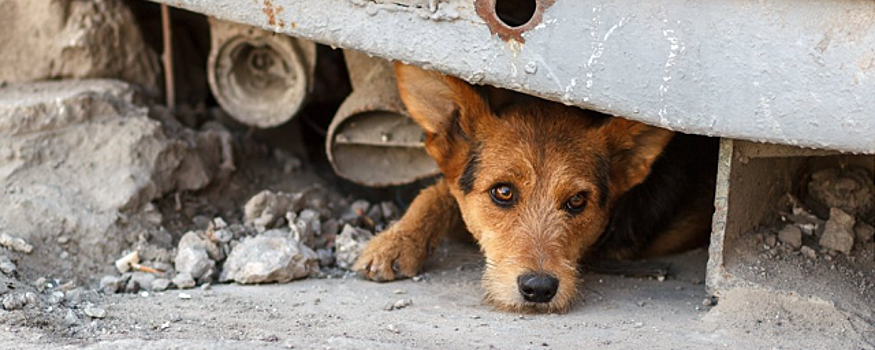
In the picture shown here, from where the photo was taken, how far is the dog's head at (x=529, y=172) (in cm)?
433

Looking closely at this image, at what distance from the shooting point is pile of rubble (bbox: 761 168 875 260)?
4.46 m

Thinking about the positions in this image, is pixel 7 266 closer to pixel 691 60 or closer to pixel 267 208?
pixel 267 208

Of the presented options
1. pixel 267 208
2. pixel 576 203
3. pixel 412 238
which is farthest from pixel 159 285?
pixel 576 203

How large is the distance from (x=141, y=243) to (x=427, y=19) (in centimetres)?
183

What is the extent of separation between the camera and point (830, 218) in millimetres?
4543

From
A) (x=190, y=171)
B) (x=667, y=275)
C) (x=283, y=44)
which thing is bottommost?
(x=667, y=275)

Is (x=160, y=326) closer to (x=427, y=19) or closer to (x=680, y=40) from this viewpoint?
(x=427, y=19)

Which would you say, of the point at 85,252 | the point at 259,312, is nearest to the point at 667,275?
the point at 259,312

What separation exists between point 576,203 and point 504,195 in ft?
1.07

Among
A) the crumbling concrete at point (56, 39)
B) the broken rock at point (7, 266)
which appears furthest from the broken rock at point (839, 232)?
the crumbling concrete at point (56, 39)

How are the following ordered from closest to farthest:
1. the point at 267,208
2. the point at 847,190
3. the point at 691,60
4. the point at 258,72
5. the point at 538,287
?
1. the point at 691,60
2. the point at 538,287
3. the point at 847,190
4. the point at 267,208
5. the point at 258,72

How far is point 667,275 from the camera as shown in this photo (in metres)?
5.03

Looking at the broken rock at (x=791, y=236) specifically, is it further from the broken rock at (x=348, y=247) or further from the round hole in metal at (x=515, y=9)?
the broken rock at (x=348, y=247)

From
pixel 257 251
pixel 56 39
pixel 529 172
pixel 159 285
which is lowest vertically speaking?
pixel 159 285
